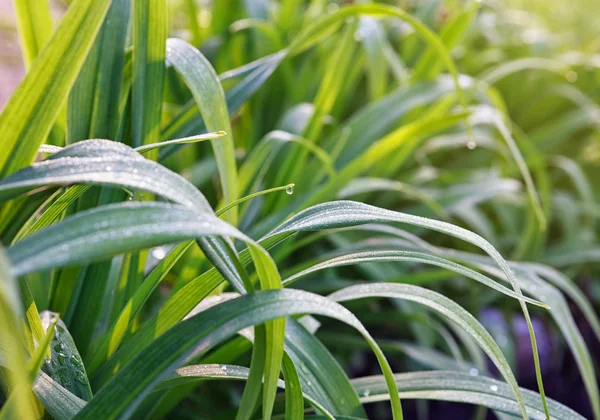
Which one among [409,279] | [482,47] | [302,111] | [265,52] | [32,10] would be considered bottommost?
[409,279]

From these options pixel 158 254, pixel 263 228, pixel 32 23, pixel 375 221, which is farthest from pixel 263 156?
pixel 375 221

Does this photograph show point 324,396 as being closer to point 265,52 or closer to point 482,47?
point 265,52

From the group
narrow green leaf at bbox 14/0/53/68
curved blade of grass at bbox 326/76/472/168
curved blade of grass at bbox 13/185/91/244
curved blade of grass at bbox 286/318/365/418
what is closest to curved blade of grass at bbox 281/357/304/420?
curved blade of grass at bbox 286/318/365/418

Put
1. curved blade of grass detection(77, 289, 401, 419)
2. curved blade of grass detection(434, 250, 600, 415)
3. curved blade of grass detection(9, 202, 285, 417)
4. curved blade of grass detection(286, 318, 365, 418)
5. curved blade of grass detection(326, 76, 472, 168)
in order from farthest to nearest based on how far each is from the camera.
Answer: curved blade of grass detection(326, 76, 472, 168), curved blade of grass detection(434, 250, 600, 415), curved blade of grass detection(286, 318, 365, 418), curved blade of grass detection(77, 289, 401, 419), curved blade of grass detection(9, 202, 285, 417)

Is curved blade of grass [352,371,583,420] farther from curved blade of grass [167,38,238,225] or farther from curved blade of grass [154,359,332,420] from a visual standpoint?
curved blade of grass [167,38,238,225]

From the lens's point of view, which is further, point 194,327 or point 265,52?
point 265,52

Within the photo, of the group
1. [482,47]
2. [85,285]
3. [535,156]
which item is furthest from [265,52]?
[482,47]
